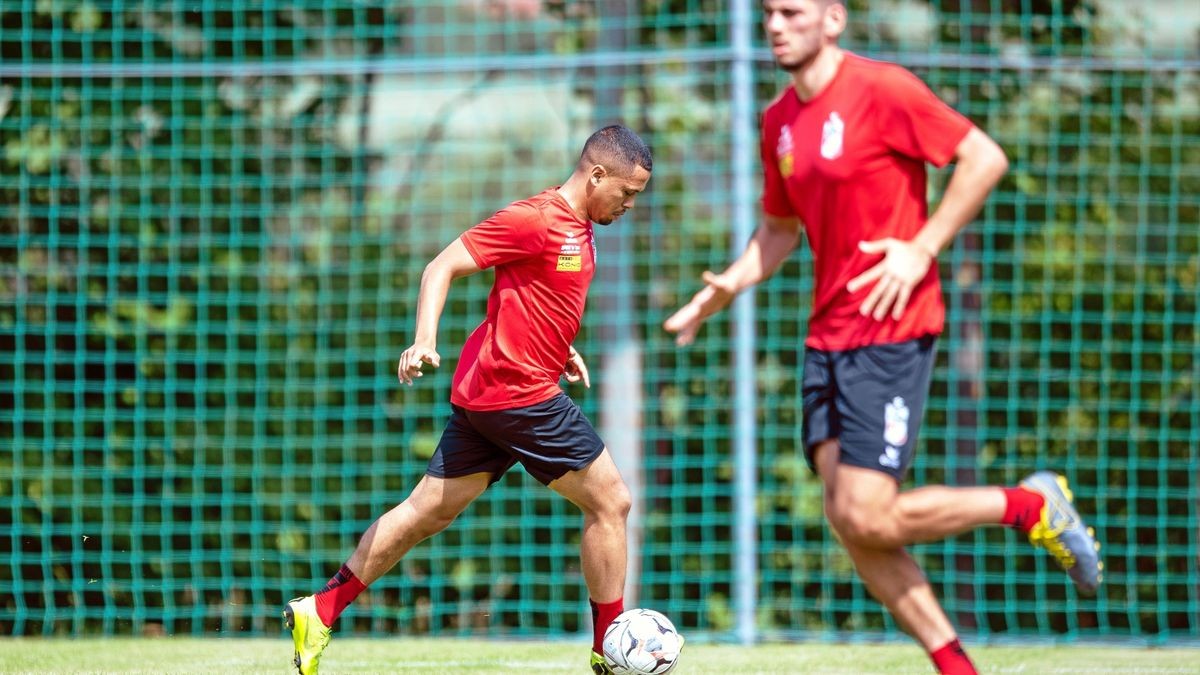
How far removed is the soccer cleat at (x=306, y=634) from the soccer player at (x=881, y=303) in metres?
1.70

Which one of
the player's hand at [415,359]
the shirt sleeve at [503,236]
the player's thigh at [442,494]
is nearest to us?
the player's hand at [415,359]

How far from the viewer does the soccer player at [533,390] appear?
15.6 ft

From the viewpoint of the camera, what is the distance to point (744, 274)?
443cm

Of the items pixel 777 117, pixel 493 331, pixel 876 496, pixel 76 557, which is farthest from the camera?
pixel 76 557

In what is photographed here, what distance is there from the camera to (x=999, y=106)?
909 cm

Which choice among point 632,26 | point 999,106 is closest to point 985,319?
point 999,106

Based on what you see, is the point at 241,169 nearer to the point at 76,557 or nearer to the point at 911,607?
the point at 76,557

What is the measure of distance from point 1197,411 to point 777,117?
5558 millimetres

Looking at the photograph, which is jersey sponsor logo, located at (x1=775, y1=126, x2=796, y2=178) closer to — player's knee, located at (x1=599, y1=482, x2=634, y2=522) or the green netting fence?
player's knee, located at (x1=599, y1=482, x2=634, y2=522)

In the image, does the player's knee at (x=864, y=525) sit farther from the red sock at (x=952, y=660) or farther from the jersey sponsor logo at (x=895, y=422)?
the red sock at (x=952, y=660)

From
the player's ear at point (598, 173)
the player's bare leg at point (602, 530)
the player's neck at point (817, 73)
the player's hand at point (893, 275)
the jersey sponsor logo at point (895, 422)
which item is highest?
the player's neck at point (817, 73)

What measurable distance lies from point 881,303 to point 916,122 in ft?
1.62

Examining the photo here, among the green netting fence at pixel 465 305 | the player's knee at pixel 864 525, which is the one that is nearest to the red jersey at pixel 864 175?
the player's knee at pixel 864 525

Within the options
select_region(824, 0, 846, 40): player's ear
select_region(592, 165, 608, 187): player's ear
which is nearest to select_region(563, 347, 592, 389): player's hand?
select_region(592, 165, 608, 187): player's ear
